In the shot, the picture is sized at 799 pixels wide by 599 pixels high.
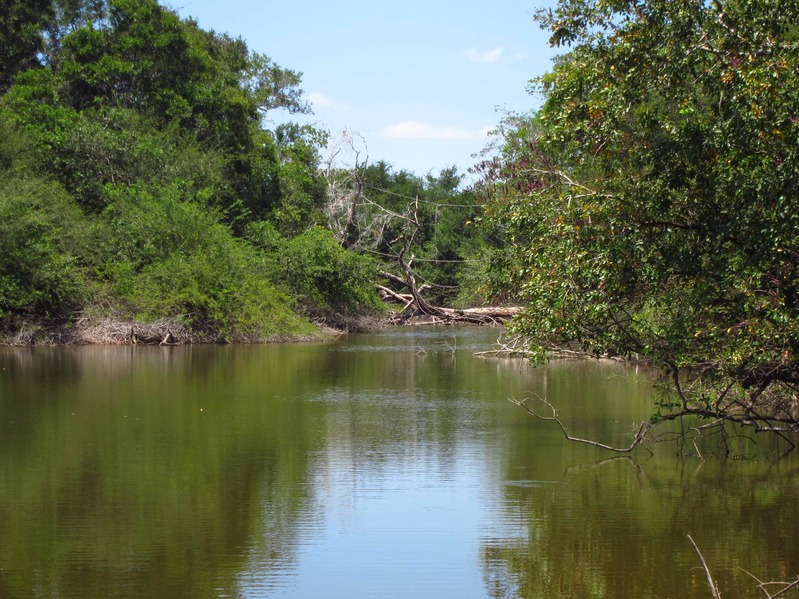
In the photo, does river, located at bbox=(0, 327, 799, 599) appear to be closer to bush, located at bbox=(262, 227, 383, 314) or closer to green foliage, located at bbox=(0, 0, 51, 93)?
bush, located at bbox=(262, 227, 383, 314)

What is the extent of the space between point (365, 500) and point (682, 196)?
440 centimetres

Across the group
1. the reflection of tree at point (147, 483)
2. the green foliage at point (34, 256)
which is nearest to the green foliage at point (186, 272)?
the green foliage at point (34, 256)

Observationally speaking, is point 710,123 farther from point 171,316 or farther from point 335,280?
point 335,280

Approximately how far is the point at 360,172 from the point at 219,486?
37.9 m

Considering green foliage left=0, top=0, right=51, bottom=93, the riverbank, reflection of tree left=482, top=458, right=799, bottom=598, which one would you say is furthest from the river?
green foliage left=0, top=0, right=51, bottom=93

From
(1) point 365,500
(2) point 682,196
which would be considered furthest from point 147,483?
(2) point 682,196

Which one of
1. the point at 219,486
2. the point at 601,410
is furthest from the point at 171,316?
the point at 219,486

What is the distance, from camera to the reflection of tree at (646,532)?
810 cm

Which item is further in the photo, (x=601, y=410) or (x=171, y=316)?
(x=171, y=316)

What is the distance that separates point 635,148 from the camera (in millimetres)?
9906

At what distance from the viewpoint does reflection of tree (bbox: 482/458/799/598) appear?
810 centimetres

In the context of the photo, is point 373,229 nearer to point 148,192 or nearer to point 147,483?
point 148,192

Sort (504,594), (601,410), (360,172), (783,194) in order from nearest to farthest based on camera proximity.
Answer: (504,594) → (783,194) → (601,410) → (360,172)

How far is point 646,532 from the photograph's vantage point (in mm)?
9484
